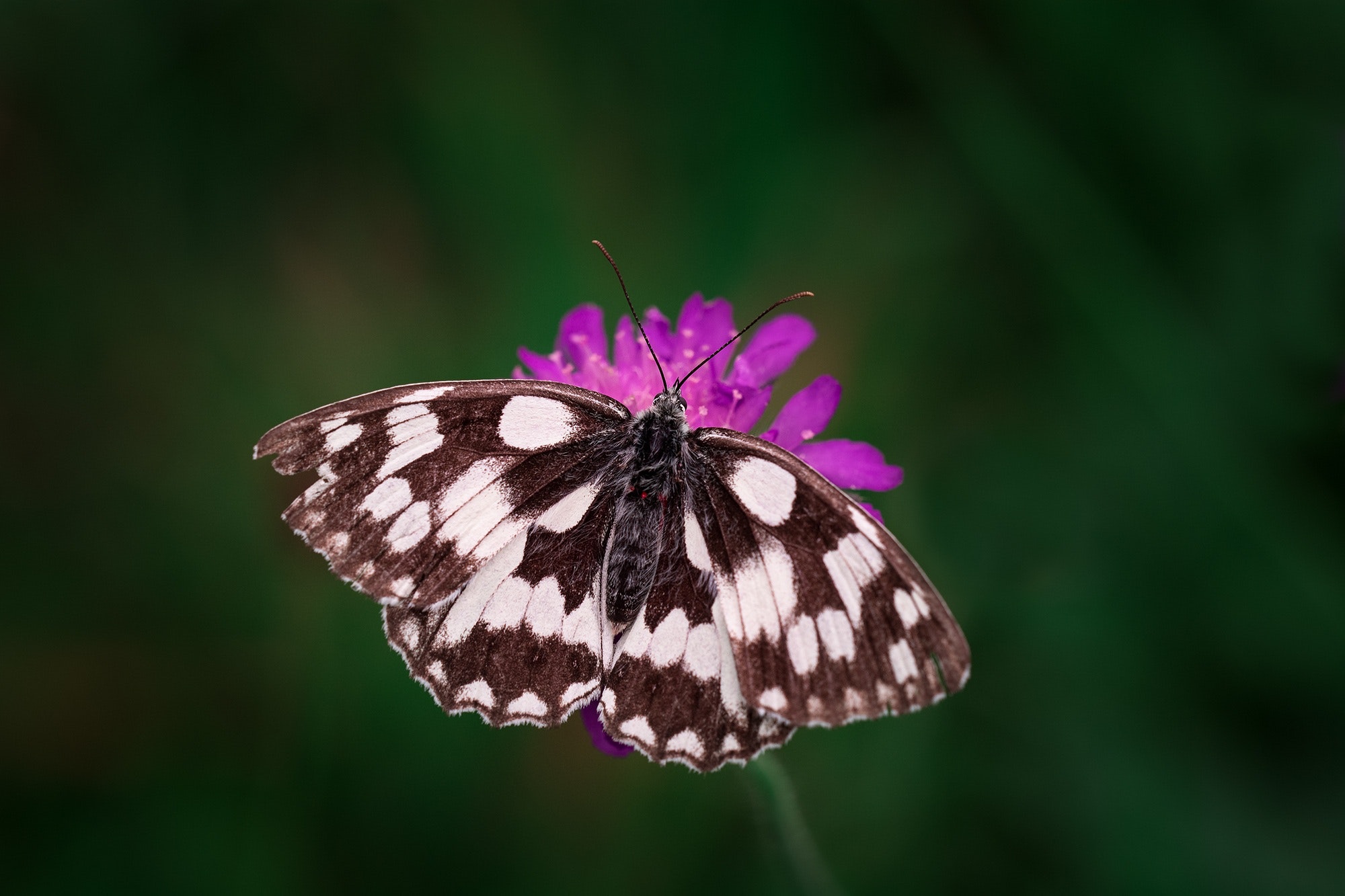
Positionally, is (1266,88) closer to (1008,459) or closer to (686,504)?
(1008,459)

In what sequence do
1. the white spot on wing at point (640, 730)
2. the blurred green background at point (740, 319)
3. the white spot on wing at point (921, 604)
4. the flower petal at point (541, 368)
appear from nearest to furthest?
1. the white spot on wing at point (921, 604)
2. the white spot on wing at point (640, 730)
3. the flower petal at point (541, 368)
4. the blurred green background at point (740, 319)

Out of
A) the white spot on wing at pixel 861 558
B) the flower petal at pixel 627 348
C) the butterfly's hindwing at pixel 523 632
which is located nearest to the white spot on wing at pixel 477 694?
the butterfly's hindwing at pixel 523 632

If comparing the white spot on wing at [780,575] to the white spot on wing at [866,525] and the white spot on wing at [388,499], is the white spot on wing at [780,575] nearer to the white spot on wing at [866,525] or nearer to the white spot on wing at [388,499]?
the white spot on wing at [866,525]

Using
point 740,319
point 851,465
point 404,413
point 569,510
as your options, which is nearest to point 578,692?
point 569,510

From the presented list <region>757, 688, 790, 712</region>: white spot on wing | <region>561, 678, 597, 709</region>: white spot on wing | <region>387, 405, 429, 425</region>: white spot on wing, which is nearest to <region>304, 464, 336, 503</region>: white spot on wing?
<region>387, 405, 429, 425</region>: white spot on wing

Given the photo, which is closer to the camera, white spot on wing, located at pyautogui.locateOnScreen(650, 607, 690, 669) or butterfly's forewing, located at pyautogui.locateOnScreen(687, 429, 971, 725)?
butterfly's forewing, located at pyautogui.locateOnScreen(687, 429, 971, 725)

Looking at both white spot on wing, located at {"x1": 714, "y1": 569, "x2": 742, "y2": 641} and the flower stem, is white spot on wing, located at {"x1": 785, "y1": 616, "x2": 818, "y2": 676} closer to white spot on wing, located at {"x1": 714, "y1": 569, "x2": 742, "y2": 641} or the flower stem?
white spot on wing, located at {"x1": 714, "y1": 569, "x2": 742, "y2": 641}

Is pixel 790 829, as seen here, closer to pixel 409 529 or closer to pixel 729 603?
pixel 729 603
